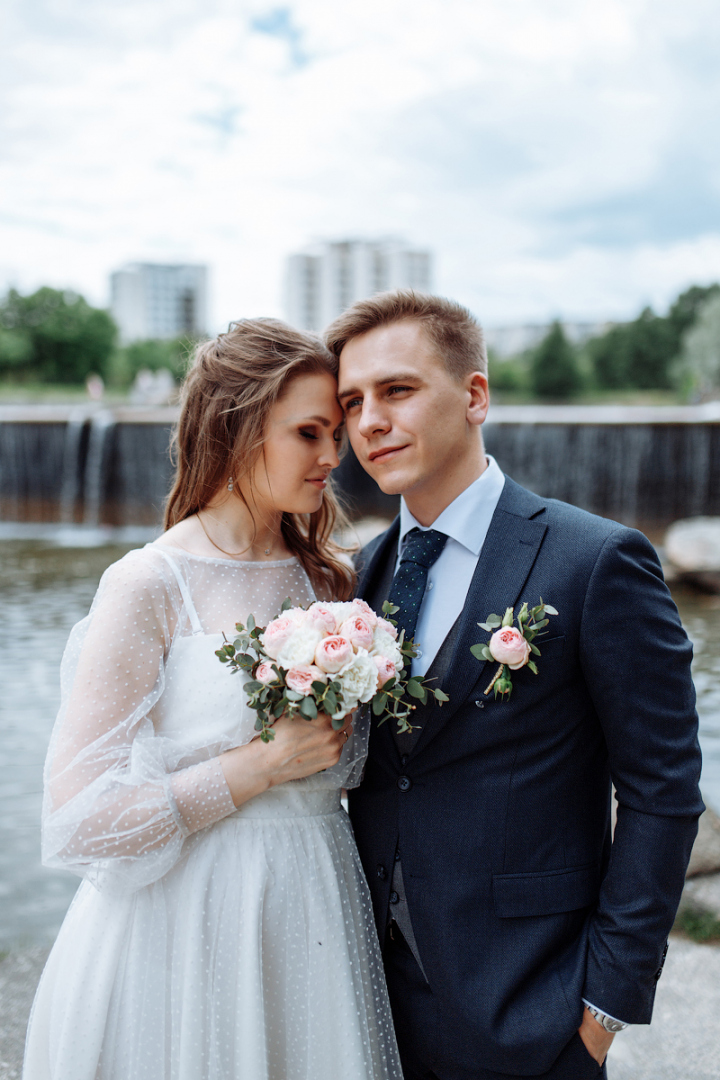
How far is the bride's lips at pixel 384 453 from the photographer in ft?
6.96

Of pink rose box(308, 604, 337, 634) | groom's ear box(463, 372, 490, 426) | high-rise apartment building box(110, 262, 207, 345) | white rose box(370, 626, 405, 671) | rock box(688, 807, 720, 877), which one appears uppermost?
high-rise apartment building box(110, 262, 207, 345)

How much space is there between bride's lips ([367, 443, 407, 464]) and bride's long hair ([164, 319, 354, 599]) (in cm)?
31

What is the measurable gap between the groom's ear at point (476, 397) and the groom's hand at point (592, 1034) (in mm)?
1407

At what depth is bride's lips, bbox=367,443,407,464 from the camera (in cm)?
212

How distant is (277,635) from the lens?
1769mm

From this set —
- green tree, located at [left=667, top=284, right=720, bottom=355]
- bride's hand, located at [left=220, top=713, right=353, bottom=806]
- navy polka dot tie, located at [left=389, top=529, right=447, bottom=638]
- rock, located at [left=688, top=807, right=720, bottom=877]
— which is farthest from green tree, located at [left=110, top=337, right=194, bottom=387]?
bride's hand, located at [left=220, top=713, right=353, bottom=806]

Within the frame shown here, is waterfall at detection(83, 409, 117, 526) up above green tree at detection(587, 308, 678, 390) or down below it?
below

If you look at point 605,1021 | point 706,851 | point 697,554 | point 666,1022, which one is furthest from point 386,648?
point 697,554

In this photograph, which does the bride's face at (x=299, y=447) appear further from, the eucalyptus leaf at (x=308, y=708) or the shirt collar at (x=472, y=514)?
the eucalyptus leaf at (x=308, y=708)

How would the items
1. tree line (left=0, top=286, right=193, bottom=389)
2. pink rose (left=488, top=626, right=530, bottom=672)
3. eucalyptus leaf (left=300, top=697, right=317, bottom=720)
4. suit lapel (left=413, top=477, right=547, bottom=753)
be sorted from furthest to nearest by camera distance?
tree line (left=0, top=286, right=193, bottom=389) → suit lapel (left=413, top=477, right=547, bottom=753) → pink rose (left=488, top=626, right=530, bottom=672) → eucalyptus leaf (left=300, top=697, right=317, bottom=720)

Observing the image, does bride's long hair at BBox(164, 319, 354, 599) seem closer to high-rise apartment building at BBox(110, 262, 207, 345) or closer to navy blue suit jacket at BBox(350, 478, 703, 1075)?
navy blue suit jacket at BBox(350, 478, 703, 1075)

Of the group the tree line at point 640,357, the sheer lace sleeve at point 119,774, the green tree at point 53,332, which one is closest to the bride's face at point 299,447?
the sheer lace sleeve at point 119,774

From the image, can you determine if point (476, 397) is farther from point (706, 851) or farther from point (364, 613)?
point (706, 851)

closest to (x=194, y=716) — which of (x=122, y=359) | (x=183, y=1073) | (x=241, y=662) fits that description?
(x=241, y=662)
